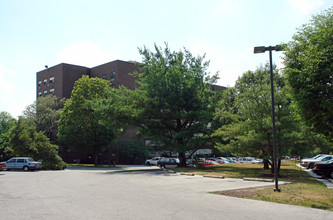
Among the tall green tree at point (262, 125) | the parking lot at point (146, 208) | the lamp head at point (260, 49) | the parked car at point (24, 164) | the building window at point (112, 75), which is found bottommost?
the parked car at point (24, 164)

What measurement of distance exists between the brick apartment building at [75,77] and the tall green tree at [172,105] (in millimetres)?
28292

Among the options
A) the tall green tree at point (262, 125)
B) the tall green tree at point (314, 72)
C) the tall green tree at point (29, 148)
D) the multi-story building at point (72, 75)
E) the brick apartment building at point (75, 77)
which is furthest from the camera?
the multi-story building at point (72, 75)

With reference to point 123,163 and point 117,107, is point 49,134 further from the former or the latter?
point 117,107

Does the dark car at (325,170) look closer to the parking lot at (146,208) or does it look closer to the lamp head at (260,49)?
the lamp head at (260,49)

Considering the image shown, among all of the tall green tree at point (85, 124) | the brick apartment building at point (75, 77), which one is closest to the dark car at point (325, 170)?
the tall green tree at point (85, 124)

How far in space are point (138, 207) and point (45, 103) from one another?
195 feet

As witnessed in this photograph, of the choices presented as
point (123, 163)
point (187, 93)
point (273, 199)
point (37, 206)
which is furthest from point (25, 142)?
point (273, 199)

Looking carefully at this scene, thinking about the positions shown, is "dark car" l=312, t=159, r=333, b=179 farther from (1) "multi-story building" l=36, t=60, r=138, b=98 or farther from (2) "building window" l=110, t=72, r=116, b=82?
(2) "building window" l=110, t=72, r=116, b=82

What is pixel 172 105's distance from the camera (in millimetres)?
34406

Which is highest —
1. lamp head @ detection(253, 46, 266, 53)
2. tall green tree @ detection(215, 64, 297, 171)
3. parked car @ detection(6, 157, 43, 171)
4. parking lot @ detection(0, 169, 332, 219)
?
lamp head @ detection(253, 46, 266, 53)

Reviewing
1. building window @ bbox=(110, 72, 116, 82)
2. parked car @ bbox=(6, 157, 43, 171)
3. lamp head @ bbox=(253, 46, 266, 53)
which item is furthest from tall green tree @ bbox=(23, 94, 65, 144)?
lamp head @ bbox=(253, 46, 266, 53)

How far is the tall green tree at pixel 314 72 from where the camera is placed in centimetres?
1103

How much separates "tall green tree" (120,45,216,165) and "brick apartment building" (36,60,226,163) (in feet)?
92.8

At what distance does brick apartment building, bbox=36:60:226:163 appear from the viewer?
6631cm
